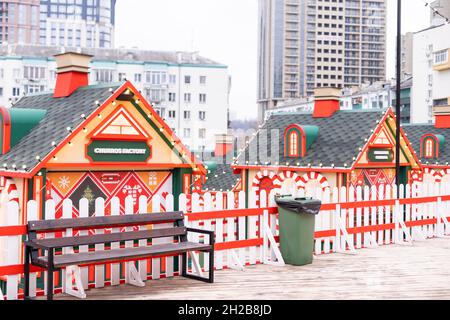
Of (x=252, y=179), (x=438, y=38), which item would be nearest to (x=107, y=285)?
(x=252, y=179)

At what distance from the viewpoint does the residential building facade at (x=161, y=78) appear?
84188mm

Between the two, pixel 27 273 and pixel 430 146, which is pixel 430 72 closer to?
pixel 430 146

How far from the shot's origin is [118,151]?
14352mm

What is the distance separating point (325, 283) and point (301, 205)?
158 cm

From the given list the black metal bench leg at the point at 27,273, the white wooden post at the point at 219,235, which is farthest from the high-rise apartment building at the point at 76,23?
the black metal bench leg at the point at 27,273

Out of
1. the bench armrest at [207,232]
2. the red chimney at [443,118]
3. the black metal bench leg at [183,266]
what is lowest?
the black metal bench leg at [183,266]

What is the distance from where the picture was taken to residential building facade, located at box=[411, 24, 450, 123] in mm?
68875

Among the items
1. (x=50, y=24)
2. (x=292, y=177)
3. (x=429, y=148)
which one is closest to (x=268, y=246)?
(x=292, y=177)

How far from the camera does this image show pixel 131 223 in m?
8.97

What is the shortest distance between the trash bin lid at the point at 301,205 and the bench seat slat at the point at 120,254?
2063 mm

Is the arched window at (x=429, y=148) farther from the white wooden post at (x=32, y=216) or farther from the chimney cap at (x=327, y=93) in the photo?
the white wooden post at (x=32, y=216)

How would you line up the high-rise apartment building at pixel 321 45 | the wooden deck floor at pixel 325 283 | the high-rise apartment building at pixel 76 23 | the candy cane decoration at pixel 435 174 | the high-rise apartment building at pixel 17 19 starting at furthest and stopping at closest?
the high-rise apartment building at pixel 76 23, the high-rise apartment building at pixel 17 19, the high-rise apartment building at pixel 321 45, the candy cane decoration at pixel 435 174, the wooden deck floor at pixel 325 283

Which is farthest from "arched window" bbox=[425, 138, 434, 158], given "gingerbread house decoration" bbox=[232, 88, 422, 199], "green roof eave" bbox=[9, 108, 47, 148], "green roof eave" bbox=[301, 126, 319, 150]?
"green roof eave" bbox=[9, 108, 47, 148]
